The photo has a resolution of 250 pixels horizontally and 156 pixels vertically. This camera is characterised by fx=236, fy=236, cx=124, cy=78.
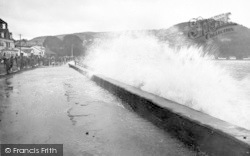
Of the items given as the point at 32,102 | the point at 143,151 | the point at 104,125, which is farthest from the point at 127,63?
the point at 143,151

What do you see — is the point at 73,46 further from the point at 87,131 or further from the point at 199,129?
the point at 199,129

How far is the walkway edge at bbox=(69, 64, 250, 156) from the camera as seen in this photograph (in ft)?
Answer: 9.07

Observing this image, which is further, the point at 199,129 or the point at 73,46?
the point at 73,46

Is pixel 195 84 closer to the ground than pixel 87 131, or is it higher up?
higher up

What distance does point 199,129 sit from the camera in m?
3.44

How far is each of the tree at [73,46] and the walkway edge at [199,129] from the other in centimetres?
11286

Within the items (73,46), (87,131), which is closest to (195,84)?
(87,131)

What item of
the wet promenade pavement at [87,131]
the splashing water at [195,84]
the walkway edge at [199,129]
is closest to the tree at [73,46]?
the splashing water at [195,84]

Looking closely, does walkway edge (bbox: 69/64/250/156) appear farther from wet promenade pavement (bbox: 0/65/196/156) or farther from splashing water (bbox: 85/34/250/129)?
splashing water (bbox: 85/34/250/129)

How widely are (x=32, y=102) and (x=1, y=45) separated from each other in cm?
6389

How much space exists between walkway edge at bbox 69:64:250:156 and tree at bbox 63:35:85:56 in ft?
370

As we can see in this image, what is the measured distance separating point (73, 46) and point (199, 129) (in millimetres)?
120539

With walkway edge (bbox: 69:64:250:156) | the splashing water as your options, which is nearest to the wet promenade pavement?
walkway edge (bbox: 69:64:250:156)

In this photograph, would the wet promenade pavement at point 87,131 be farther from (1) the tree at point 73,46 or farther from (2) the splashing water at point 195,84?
(1) the tree at point 73,46
